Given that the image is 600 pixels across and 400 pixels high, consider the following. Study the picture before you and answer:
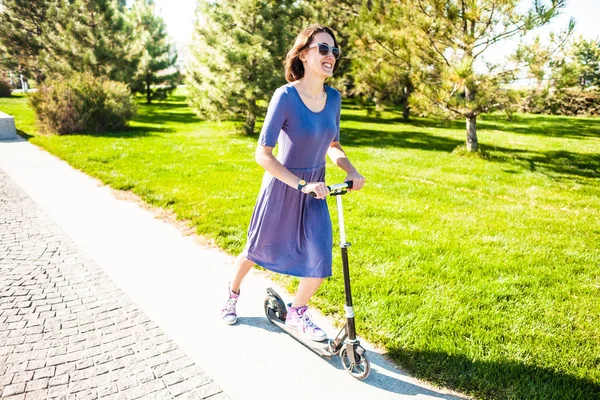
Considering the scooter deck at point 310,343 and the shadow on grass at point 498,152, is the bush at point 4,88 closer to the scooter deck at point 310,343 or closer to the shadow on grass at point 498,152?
the shadow on grass at point 498,152

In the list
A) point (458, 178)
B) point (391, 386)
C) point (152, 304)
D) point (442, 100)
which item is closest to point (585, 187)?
point (458, 178)

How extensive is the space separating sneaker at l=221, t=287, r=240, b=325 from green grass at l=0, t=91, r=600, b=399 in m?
0.75

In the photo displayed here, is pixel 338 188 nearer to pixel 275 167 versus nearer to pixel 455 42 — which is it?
pixel 275 167

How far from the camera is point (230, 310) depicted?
3.41 meters

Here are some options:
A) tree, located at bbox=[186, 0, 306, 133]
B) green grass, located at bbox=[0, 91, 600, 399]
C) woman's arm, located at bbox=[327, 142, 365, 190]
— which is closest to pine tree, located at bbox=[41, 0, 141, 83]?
tree, located at bbox=[186, 0, 306, 133]

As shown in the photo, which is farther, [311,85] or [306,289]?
[306,289]

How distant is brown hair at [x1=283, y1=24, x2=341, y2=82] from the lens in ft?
9.00

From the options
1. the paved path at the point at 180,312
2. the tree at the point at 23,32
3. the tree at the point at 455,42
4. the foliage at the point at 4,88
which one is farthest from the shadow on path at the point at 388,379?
the foliage at the point at 4,88

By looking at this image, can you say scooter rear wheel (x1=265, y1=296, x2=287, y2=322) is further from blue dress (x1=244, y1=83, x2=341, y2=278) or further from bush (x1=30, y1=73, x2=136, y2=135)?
bush (x1=30, y1=73, x2=136, y2=135)

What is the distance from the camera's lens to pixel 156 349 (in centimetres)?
299

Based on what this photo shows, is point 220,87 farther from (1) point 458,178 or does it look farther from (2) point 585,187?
(2) point 585,187

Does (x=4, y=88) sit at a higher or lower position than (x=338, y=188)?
higher

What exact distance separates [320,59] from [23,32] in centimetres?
2896

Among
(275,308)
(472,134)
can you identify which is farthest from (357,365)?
(472,134)
